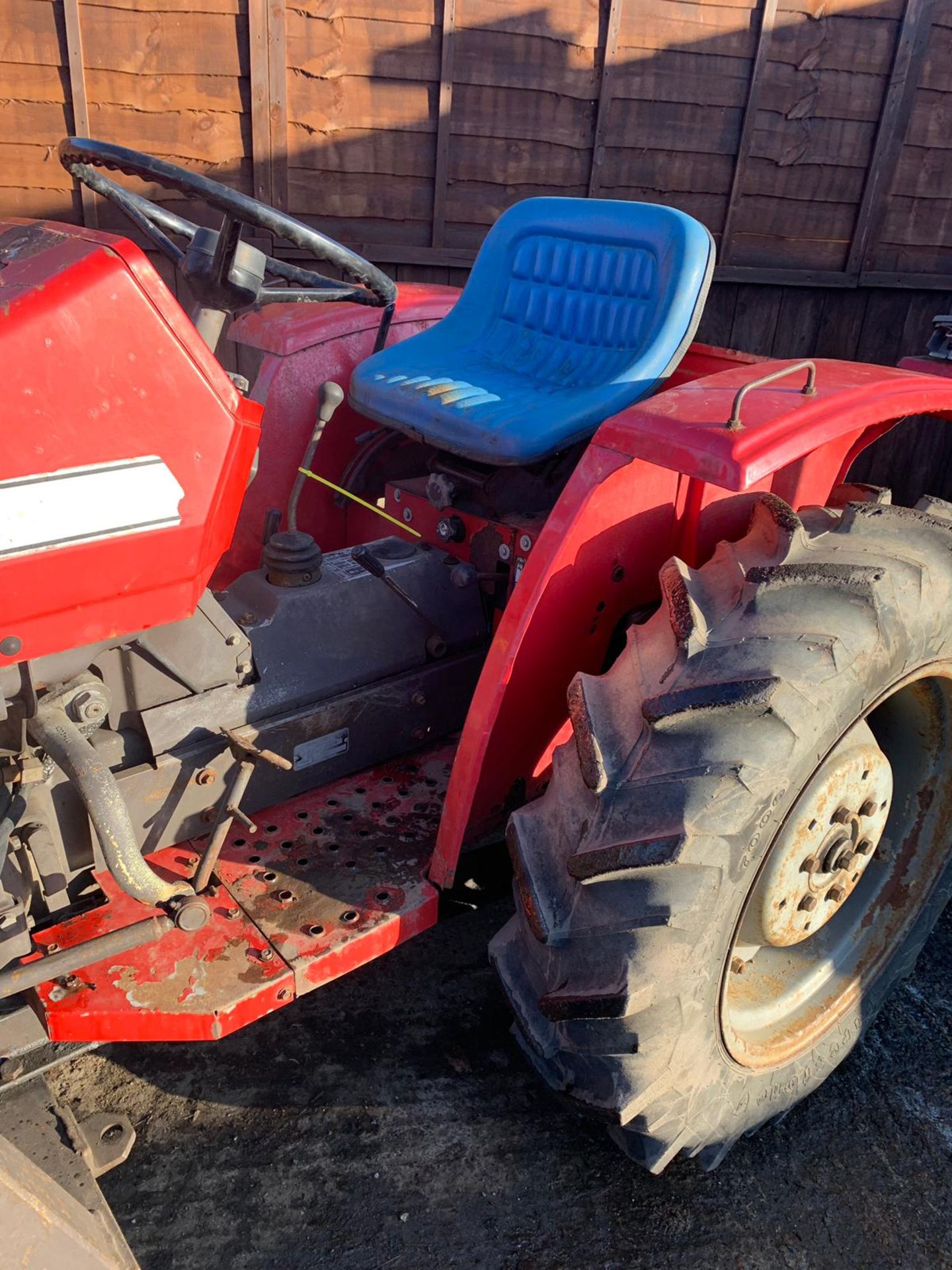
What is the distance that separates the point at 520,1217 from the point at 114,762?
102 cm

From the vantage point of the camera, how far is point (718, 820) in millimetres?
1312

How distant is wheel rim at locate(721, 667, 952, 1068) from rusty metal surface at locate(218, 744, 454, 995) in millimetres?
558

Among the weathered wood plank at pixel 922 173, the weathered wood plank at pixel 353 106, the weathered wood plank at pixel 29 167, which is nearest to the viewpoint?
the weathered wood plank at pixel 29 167

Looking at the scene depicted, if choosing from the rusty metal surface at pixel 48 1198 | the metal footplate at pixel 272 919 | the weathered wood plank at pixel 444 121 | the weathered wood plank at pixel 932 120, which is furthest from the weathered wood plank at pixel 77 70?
the weathered wood plank at pixel 932 120

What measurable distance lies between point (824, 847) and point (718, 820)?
16.9 inches

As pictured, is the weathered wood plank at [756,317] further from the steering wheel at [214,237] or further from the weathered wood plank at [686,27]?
the steering wheel at [214,237]

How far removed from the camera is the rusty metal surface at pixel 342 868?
1569mm

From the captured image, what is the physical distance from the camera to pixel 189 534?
1.35 metres

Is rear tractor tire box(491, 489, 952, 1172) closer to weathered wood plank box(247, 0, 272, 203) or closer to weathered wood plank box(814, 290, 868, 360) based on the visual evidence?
weathered wood plank box(247, 0, 272, 203)

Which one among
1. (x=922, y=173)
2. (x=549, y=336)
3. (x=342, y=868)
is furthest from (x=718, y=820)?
(x=922, y=173)

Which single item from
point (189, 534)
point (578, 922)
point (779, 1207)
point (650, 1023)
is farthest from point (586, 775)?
point (779, 1207)

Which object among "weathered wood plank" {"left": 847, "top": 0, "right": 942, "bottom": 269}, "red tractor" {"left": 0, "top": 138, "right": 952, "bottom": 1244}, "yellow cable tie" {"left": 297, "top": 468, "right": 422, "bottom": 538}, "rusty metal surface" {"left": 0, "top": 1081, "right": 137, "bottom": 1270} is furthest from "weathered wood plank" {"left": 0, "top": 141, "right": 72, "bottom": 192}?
"weathered wood plank" {"left": 847, "top": 0, "right": 942, "bottom": 269}

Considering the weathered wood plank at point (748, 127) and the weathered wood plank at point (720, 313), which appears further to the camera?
the weathered wood plank at point (720, 313)

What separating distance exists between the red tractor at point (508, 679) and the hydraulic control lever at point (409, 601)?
0.04 feet
